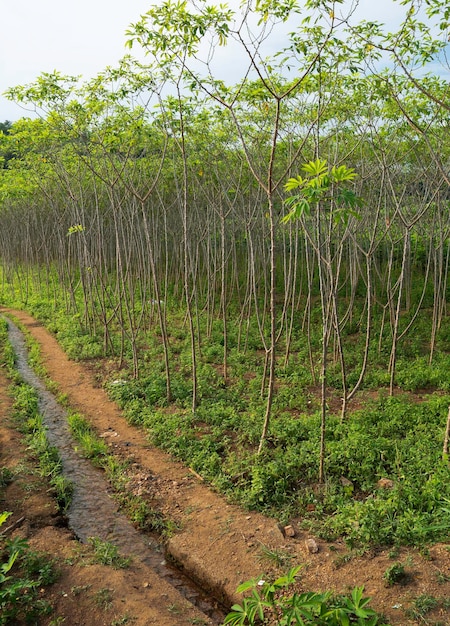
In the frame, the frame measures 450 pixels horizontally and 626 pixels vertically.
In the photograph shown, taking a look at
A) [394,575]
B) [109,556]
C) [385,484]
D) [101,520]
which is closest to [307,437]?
[385,484]

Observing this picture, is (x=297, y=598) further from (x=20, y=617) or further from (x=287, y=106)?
(x=287, y=106)

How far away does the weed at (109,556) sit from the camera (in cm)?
462

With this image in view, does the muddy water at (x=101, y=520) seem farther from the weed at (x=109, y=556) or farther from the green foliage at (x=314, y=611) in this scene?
the green foliage at (x=314, y=611)

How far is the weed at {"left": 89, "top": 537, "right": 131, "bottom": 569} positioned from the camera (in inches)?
182

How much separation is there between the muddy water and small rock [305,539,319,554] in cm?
100

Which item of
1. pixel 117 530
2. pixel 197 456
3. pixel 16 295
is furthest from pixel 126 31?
pixel 16 295

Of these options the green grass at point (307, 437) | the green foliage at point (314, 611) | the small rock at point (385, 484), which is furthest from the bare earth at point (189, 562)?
the small rock at point (385, 484)

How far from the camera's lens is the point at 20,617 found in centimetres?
386

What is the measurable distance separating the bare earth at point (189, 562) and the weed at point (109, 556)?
0.08 meters

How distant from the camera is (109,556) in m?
4.67

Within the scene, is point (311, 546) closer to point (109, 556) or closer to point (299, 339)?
point (109, 556)

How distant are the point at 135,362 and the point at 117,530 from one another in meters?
4.50

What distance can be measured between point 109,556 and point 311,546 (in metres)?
1.97

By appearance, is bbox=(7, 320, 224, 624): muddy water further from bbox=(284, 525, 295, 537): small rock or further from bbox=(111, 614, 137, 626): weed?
bbox=(284, 525, 295, 537): small rock
